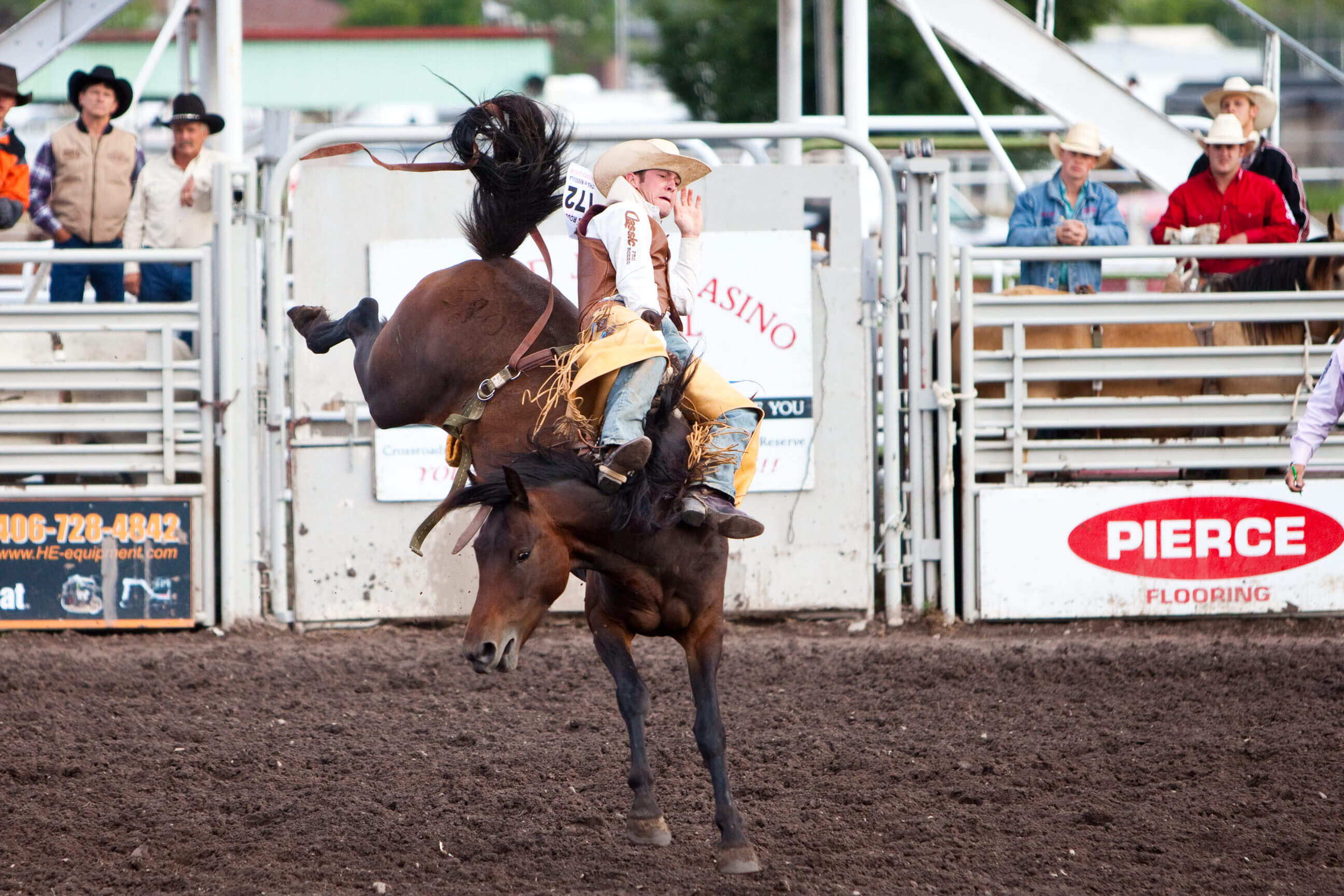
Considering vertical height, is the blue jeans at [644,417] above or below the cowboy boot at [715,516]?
above

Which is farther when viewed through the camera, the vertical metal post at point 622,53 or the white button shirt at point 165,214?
the vertical metal post at point 622,53

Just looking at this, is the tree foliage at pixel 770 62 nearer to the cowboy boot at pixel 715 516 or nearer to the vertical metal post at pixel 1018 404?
the vertical metal post at pixel 1018 404

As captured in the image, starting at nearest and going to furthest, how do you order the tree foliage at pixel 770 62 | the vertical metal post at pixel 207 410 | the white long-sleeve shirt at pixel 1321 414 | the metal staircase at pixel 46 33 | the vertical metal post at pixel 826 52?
the white long-sleeve shirt at pixel 1321 414, the vertical metal post at pixel 207 410, the metal staircase at pixel 46 33, the vertical metal post at pixel 826 52, the tree foliage at pixel 770 62

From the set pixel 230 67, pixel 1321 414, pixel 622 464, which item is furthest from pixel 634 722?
pixel 230 67

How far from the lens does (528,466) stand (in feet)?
15.8

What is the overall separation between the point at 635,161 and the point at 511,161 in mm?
602

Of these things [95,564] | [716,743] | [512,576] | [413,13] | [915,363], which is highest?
[413,13]

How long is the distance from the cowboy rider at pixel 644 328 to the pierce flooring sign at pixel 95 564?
3847 mm

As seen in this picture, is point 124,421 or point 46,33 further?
point 46,33

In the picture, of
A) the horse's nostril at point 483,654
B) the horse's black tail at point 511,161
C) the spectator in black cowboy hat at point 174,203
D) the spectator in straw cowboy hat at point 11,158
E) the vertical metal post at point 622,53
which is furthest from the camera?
the vertical metal post at point 622,53

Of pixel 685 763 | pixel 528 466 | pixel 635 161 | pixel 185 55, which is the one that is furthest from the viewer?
pixel 185 55

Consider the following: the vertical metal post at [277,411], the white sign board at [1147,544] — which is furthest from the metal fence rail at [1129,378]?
the vertical metal post at [277,411]

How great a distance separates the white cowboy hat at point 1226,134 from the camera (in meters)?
8.23

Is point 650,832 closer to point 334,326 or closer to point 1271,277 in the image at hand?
point 334,326
